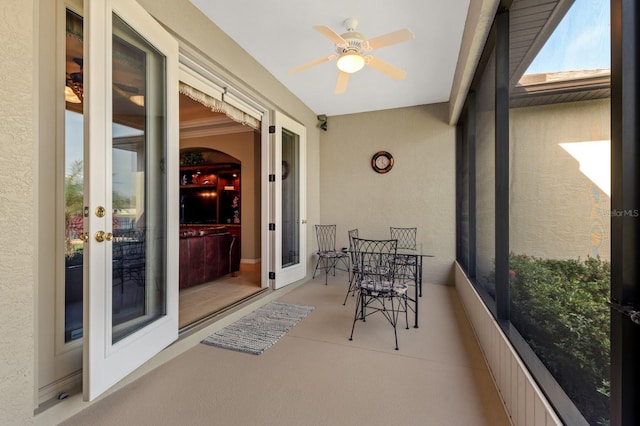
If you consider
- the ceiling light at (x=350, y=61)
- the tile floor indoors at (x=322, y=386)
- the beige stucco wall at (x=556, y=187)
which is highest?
the ceiling light at (x=350, y=61)

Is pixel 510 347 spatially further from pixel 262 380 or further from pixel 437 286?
pixel 437 286

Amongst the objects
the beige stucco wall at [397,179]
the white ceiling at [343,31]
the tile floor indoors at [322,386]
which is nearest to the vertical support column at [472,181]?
the white ceiling at [343,31]

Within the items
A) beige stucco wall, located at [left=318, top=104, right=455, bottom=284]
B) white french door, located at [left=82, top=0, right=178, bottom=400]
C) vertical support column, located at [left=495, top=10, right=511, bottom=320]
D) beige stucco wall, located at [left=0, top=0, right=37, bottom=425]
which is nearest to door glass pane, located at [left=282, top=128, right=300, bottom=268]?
beige stucco wall, located at [left=318, top=104, right=455, bottom=284]

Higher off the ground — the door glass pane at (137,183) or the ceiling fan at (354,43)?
the ceiling fan at (354,43)

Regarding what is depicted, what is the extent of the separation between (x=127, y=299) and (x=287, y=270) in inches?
90.8

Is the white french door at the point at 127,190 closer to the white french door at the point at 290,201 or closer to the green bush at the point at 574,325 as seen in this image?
the white french door at the point at 290,201

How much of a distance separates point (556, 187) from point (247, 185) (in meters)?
5.57

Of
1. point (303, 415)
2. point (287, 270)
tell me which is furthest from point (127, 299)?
point (287, 270)

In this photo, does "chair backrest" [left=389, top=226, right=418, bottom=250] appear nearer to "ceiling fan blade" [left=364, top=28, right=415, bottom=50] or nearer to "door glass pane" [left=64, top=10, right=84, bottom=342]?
"ceiling fan blade" [left=364, top=28, right=415, bottom=50]

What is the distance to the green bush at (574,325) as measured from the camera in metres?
1.04

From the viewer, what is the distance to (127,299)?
1.95 meters

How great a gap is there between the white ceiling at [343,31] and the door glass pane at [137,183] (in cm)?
88

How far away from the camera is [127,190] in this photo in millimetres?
1958

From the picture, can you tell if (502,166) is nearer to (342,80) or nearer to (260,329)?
(342,80)
